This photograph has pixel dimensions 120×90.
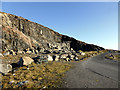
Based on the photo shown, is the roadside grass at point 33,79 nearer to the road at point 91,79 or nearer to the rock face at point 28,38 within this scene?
the road at point 91,79

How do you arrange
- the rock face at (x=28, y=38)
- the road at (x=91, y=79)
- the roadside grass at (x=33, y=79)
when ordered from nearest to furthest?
the roadside grass at (x=33, y=79) → the road at (x=91, y=79) → the rock face at (x=28, y=38)

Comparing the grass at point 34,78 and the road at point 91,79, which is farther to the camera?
the road at point 91,79

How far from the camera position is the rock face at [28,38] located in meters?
29.0

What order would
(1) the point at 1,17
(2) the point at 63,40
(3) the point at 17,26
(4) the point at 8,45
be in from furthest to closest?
1. (2) the point at 63,40
2. (3) the point at 17,26
3. (1) the point at 1,17
4. (4) the point at 8,45

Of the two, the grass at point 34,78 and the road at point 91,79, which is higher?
the grass at point 34,78

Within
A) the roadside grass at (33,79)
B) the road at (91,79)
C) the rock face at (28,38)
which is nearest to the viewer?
the roadside grass at (33,79)

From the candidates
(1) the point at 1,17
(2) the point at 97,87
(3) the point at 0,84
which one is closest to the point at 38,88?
(3) the point at 0,84

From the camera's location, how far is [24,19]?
44.6 m

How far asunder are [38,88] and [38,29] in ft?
159

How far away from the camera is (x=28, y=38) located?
36.8 m

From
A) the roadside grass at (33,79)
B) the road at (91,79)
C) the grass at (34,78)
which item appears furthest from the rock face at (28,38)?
the road at (91,79)

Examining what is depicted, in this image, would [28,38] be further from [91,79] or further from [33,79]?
[91,79]

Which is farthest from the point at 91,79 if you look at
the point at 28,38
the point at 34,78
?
the point at 28,38

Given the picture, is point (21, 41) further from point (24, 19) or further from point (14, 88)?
point (14, 88)
